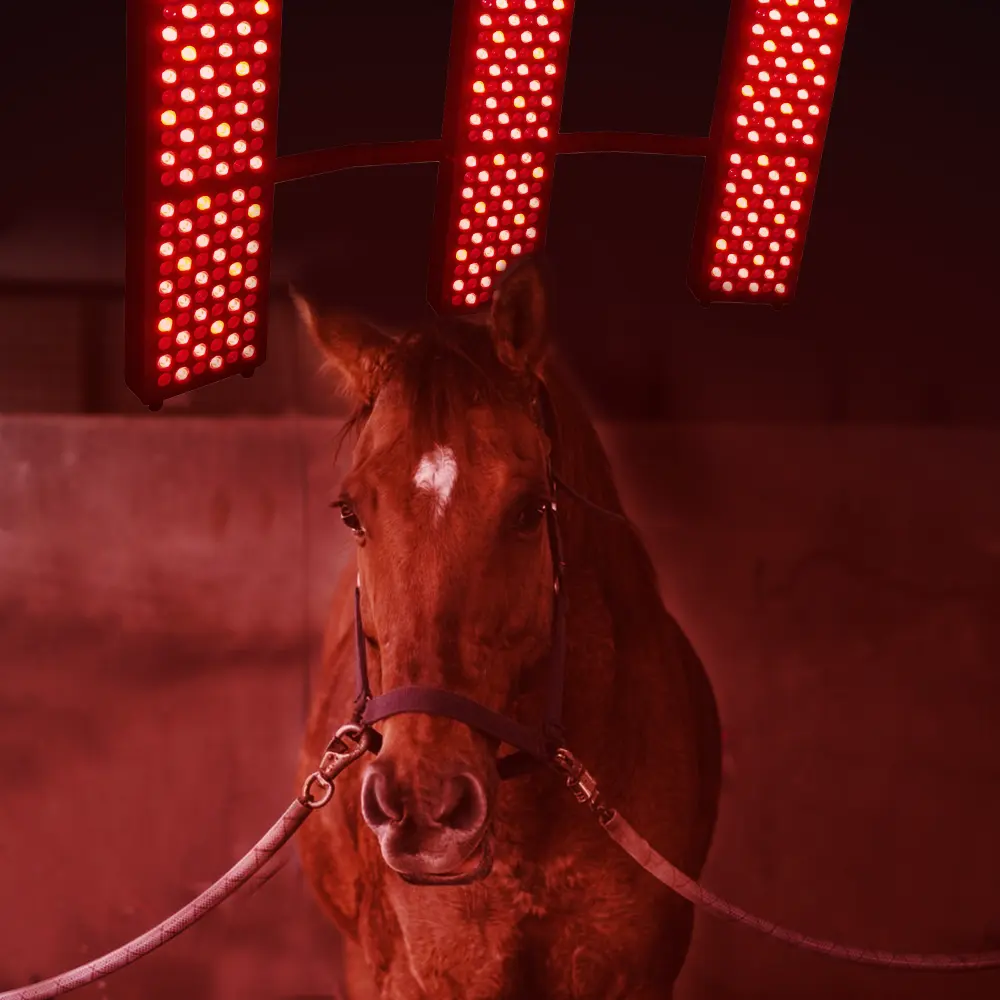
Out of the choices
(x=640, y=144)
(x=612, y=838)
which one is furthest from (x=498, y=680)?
(x=640, y=144)

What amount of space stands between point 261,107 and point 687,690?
149 centimetres

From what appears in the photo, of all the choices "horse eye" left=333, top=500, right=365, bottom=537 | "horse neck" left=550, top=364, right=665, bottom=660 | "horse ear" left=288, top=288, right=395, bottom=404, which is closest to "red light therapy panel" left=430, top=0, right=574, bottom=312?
"horse neck" left=550, top=364, right=665, bottom=660

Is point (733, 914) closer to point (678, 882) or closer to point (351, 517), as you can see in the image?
point (678, 882)

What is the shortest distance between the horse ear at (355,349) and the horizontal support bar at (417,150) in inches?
22.3

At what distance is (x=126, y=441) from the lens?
11.3 ft

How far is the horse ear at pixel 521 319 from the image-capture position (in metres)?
1.94

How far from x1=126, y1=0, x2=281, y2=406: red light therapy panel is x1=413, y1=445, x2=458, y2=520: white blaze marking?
0.73 metres

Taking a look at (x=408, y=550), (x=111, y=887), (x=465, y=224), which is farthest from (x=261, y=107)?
(x=111, y=887)

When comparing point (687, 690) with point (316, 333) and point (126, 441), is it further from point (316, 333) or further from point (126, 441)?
point (126, 441)

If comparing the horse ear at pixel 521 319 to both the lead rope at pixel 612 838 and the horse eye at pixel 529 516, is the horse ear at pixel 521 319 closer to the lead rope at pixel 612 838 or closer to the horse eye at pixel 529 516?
the horse eye at pixel 529 516

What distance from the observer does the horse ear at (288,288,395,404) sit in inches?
79.9

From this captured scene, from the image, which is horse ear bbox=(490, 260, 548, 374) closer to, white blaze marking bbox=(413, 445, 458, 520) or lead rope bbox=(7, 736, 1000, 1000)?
white blaze marking bbox=(413, 445, 458, 520)

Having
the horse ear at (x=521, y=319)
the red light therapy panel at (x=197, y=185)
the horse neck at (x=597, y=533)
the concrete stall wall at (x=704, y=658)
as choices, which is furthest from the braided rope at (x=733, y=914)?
the concrete stall wall at (x=704, y=658)

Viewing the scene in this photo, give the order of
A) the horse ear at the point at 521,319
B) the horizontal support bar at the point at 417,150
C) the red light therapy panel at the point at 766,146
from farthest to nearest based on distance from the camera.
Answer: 1. the red light therapy panel at the point at 766,146
2. the horizontal support bar at the point at 417,150
3. the horse ear at the point at 521,319
